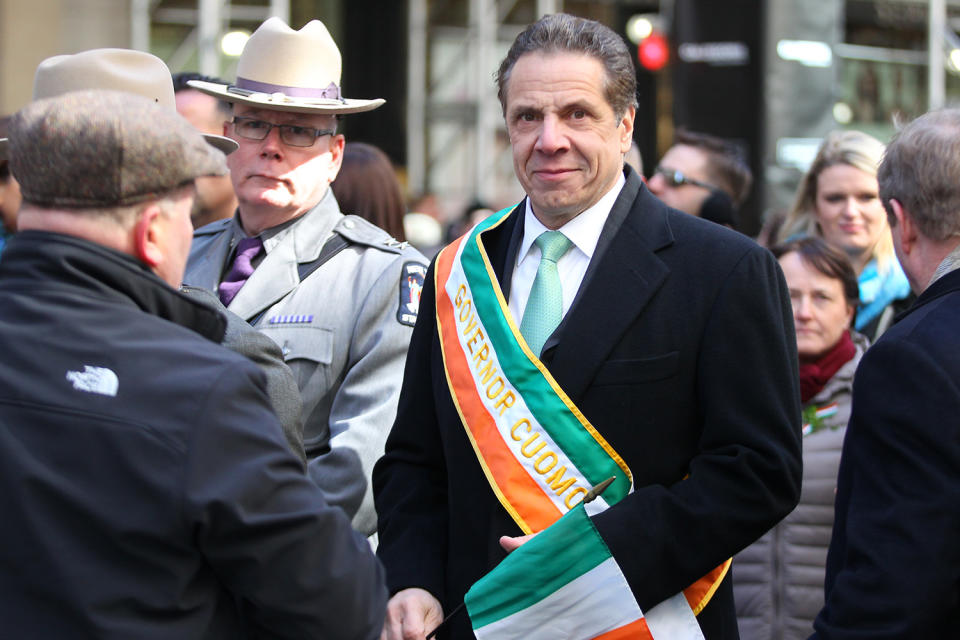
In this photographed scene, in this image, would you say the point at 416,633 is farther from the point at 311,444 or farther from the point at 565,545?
the point at 311,444

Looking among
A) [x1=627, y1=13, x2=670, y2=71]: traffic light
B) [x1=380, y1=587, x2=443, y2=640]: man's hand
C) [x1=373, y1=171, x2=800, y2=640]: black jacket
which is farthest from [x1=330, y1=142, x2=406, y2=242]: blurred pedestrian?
[x1=627, y1=13, x2=670, y2=71]: traffic light

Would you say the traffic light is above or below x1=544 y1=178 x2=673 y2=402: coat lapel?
above

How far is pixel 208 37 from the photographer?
1369cm

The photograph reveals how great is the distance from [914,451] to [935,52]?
11.3m

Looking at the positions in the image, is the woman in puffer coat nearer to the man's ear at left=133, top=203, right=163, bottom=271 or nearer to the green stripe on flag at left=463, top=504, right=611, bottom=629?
the green stripe on flag at left=463, top=504, right=611, bottom=629

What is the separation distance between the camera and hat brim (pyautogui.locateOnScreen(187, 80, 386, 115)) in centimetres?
329

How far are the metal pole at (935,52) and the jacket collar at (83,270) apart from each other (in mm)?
11666

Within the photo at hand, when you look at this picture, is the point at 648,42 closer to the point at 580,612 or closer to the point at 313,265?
the point at 313,265

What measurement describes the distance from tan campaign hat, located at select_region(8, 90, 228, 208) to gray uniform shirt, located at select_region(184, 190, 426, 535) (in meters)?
1.23

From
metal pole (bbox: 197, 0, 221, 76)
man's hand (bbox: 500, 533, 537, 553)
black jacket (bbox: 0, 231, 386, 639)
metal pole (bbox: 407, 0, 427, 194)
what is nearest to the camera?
black jacket (bbox: 0, 231, 386, 639)

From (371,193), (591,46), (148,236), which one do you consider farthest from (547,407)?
(371,193)

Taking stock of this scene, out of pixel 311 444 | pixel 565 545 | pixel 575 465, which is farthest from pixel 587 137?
pixel 311 444

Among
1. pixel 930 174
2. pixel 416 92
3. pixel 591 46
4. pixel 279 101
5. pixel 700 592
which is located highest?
pixel 416 92

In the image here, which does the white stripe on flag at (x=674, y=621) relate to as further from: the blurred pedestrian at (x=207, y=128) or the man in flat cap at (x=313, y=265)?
the blurred pedestrian at (x=207, y=128)
